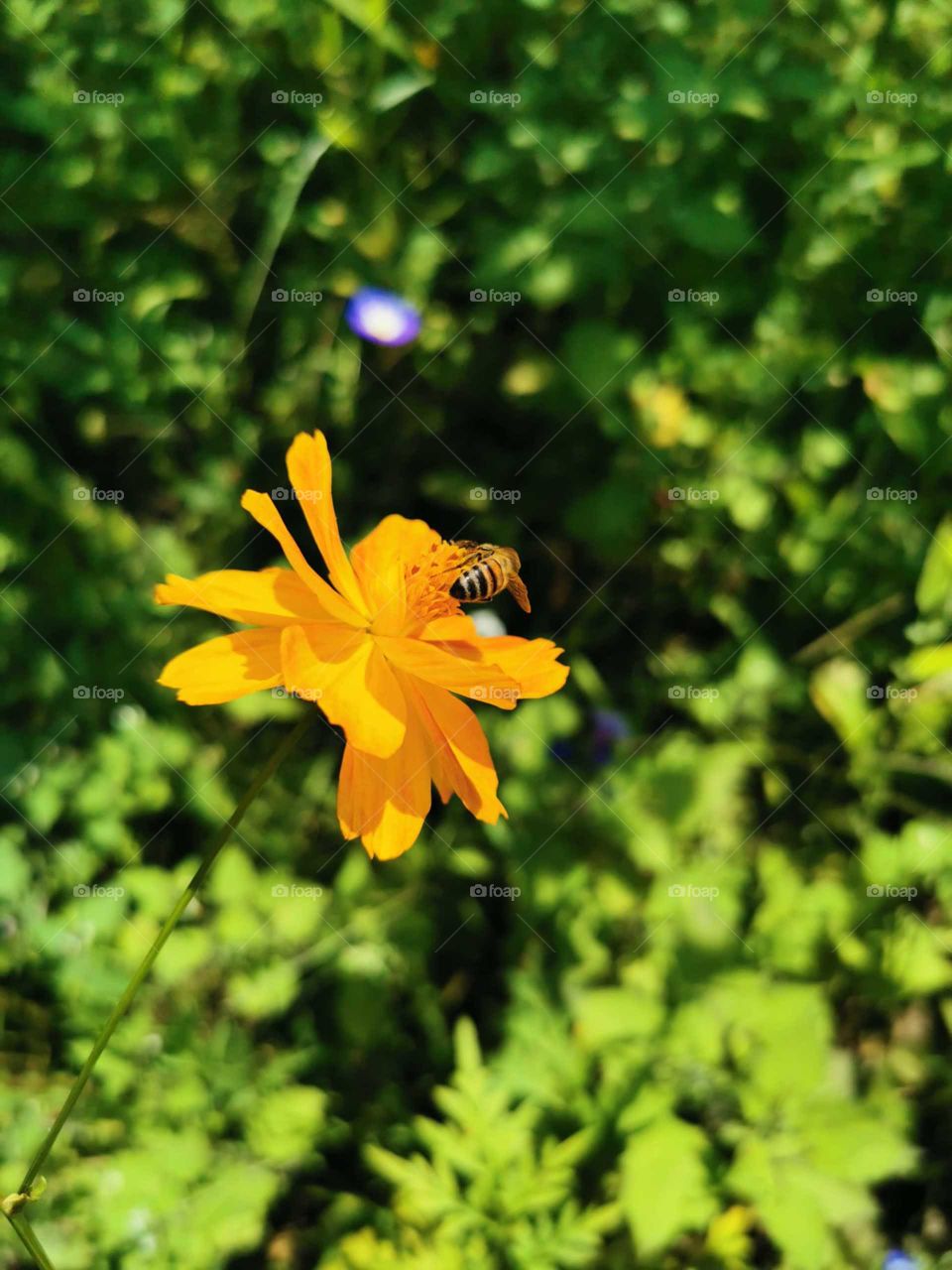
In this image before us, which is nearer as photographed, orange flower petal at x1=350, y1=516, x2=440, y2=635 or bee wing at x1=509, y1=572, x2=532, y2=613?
orange flower petal at x1=350, y1=516, x2=440, y2=635

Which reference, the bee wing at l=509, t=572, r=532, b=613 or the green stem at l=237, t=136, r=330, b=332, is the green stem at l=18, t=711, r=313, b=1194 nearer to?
the bee wing at l=509, t=572, r=532, b=613

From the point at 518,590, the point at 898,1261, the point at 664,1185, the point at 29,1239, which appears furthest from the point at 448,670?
the point at 898,1261

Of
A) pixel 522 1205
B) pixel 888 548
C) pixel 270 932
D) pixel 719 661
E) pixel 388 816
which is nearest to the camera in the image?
pixel 388 816

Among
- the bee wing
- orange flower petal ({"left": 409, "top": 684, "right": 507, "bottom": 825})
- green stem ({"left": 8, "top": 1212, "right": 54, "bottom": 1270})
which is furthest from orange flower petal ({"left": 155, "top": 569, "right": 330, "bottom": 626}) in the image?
green stem ({"left": 8, "top": 1212, "right": 54, "bottom": 1270})

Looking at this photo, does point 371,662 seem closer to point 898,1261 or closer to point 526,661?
point 526,661

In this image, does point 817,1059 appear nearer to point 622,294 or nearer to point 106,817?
point 106,817

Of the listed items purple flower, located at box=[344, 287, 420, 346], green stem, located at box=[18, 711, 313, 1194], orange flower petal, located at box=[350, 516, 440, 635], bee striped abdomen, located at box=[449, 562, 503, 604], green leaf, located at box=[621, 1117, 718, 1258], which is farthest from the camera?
purple flower, located at box=[344, 287, 420, 346]

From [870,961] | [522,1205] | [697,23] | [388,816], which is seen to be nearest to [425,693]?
[388,816]
